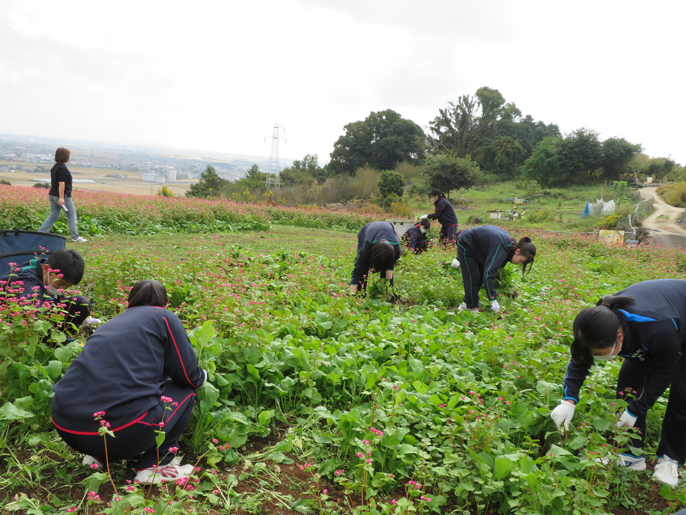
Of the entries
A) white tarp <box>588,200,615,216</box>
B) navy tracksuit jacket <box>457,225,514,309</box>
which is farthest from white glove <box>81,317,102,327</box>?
white tarp <box>588,200,615,216</box>

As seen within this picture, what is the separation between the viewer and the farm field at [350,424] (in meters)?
2.08

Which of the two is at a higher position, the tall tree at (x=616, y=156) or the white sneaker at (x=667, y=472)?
the tall tree at (x=616, y=156)

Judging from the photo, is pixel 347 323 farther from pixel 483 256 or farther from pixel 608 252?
pixel 608 252

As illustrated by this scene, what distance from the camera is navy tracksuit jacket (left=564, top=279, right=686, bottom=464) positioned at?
7.36 feet

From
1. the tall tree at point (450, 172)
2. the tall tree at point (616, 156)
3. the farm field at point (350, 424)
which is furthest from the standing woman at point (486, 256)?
the tall tree at point (616, 156)

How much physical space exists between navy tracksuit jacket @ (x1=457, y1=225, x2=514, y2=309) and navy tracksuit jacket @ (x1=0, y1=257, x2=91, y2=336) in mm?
3904

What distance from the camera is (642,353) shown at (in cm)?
238

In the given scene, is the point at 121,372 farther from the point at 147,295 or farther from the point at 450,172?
the point at 450,172

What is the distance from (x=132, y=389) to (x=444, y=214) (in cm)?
721

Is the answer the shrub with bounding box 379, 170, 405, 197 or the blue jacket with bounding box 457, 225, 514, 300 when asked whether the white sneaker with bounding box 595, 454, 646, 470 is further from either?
the shrub with bounding box 379, 170, 405, 197

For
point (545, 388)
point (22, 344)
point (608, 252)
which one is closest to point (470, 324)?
point (545, 388)

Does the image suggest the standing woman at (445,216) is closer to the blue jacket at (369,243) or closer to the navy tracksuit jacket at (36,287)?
the blue jacket at (369,243)

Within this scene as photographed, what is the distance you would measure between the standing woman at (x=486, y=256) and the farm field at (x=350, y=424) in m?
0.65

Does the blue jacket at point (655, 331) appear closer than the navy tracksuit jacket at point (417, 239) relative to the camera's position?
Yes
